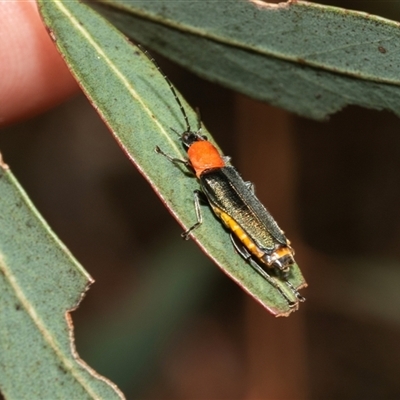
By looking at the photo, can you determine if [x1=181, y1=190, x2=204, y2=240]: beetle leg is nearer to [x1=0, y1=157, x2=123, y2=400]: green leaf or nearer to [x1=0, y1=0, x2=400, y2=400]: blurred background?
[x1=0, y1=157, x2=123, y2=400]: green leaf

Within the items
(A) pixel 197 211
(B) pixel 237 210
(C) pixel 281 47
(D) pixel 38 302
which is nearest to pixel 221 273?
(B) pixel 237 210

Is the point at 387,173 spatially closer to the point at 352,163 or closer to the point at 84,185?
the point at 352,163

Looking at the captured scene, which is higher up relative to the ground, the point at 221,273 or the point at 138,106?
the point at 138,106

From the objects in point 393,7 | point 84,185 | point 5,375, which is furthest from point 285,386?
point 5,375

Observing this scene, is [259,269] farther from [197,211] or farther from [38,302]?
[38,302]

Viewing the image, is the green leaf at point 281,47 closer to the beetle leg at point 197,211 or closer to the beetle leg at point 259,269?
the beetle leg at point 197,211

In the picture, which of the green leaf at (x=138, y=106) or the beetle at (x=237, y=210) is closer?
the green leaf at (x=138, y=106)

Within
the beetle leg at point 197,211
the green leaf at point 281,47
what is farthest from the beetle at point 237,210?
the green leaf at point 281,47
